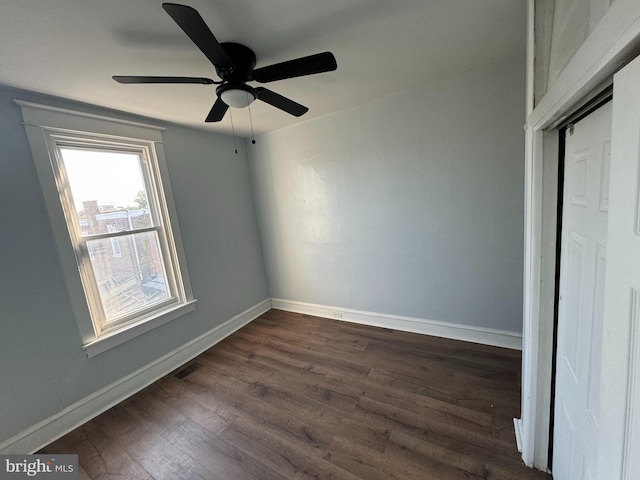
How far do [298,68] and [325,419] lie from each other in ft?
7.32

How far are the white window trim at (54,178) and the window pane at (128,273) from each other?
5.9 inches

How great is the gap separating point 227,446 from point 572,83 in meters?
2.42

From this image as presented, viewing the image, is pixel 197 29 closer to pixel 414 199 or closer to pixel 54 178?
pixel 54 178

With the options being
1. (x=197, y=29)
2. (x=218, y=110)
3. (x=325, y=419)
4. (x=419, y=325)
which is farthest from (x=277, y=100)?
(x=419, y=325)

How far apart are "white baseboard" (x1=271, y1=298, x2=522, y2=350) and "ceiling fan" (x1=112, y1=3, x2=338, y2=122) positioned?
7.84 feet

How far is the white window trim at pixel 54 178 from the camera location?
176 centimetres

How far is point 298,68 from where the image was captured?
1.32 meters

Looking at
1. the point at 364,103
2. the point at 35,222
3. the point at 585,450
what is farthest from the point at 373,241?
the point at 35,222

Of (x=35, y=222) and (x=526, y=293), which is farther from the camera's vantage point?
(x=35, y=222)

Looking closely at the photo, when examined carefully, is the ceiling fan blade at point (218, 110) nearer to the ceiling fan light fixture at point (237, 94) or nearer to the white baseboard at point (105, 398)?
the ceiling fan light fixture at point (237, 94)

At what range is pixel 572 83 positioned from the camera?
2.32 ft

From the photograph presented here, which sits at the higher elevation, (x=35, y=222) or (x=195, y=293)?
(x=35, y=222)

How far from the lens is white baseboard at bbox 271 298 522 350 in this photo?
2.29 m

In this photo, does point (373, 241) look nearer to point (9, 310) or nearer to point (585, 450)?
point (585, 450)
